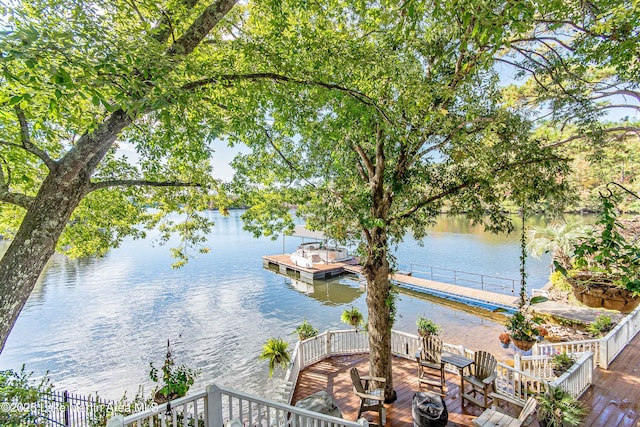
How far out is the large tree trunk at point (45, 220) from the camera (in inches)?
101

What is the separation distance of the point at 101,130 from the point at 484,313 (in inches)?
648

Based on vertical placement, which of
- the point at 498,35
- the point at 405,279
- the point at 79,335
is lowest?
the point at 79,335

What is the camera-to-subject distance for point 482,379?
5613mm

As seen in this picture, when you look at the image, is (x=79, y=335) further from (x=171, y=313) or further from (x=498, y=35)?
(x=498, y=35)

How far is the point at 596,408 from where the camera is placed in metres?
4.95

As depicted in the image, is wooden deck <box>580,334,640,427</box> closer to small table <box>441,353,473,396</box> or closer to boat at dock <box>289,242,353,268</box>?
small table <box>441,353,473,396</box>

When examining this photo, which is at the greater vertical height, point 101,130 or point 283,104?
point 283,104

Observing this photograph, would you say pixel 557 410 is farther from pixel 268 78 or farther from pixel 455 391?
pixel 268 78

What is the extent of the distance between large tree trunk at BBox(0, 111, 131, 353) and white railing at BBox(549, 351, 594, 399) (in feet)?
21.7

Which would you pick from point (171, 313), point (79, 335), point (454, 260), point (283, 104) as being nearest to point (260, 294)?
point (171, 313)

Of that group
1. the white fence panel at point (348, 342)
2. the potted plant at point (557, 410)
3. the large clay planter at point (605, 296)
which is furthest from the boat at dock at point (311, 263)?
the large clay planter at point (605, 296)

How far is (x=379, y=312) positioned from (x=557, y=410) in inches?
109

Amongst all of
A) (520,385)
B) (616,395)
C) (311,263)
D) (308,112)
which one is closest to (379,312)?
(520,385)

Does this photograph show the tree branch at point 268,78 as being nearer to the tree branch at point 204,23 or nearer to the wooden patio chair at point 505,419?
the tree branch at point 204,23
